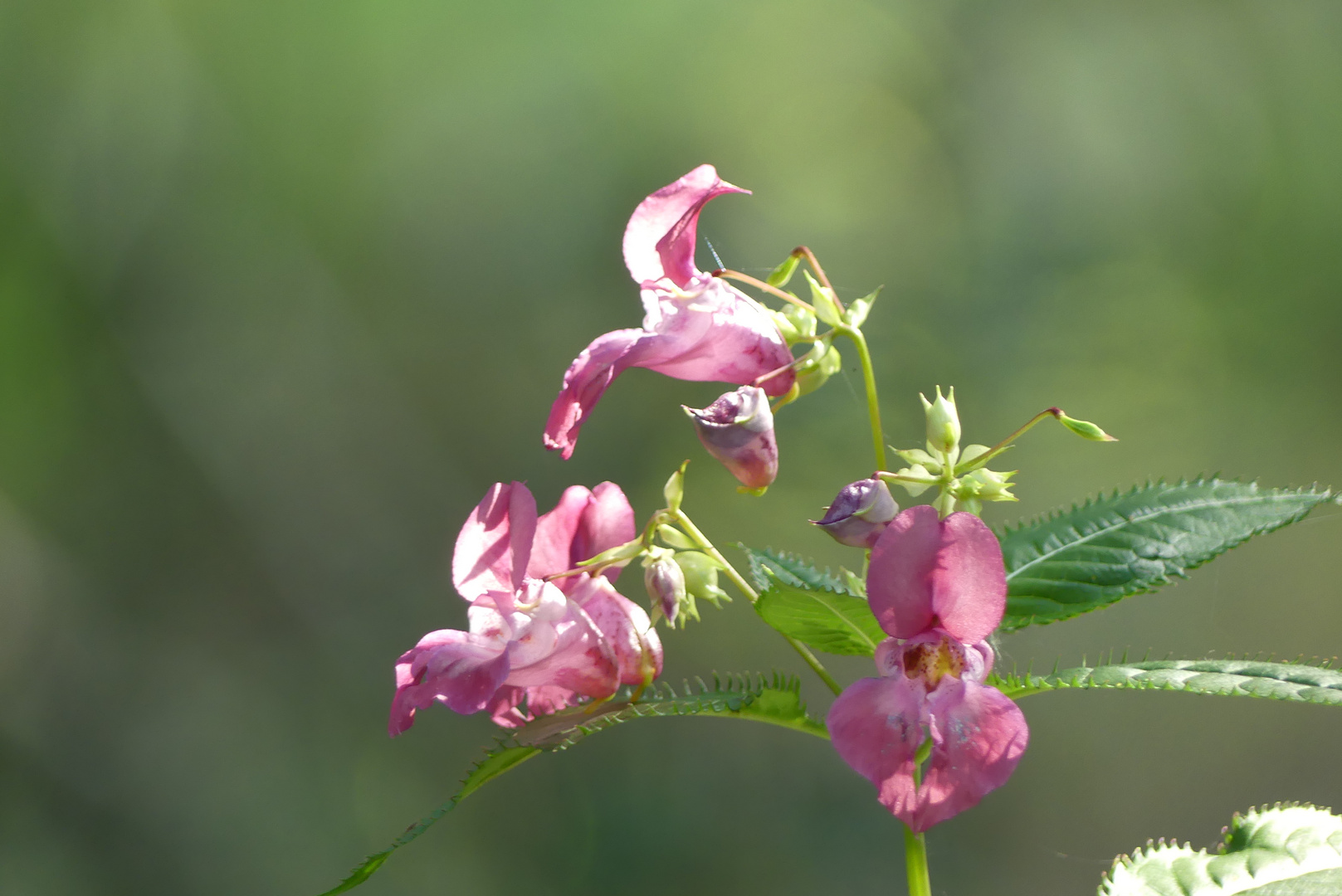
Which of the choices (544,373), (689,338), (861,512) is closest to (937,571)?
(861,512)

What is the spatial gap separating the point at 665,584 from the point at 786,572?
0.09 meters

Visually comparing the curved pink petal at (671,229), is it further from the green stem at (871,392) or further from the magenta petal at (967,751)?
the magenta petal at (967,751)

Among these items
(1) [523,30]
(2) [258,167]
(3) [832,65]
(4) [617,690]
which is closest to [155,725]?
(2) [258,167]

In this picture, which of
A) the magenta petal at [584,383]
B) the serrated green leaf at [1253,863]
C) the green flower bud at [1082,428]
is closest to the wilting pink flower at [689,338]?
the magenta petal at [584,383]

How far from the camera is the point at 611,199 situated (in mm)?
1664

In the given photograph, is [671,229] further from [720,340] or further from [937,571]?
[937,571]

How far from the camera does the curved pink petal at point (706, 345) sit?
39 cm

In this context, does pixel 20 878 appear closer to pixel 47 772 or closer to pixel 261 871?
pixel 47 772

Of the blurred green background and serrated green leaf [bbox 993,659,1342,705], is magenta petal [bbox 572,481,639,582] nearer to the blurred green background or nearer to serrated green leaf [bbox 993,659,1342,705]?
serrated green leaf [bbox 993,659,1342,705]

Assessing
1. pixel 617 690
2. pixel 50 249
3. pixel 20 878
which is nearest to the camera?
pixel 617 690

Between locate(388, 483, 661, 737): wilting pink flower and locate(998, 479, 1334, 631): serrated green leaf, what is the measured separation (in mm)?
163

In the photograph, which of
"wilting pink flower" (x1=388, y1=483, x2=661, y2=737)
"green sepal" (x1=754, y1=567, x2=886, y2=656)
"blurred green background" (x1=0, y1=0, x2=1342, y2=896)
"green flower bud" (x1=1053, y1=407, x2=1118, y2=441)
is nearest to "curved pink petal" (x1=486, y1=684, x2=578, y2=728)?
"wilting pink flower" (x1=388, y1=483, x2=661, y2=737)

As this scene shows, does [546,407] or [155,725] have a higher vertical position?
[546,407]

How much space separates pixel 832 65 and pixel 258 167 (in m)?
0.97
